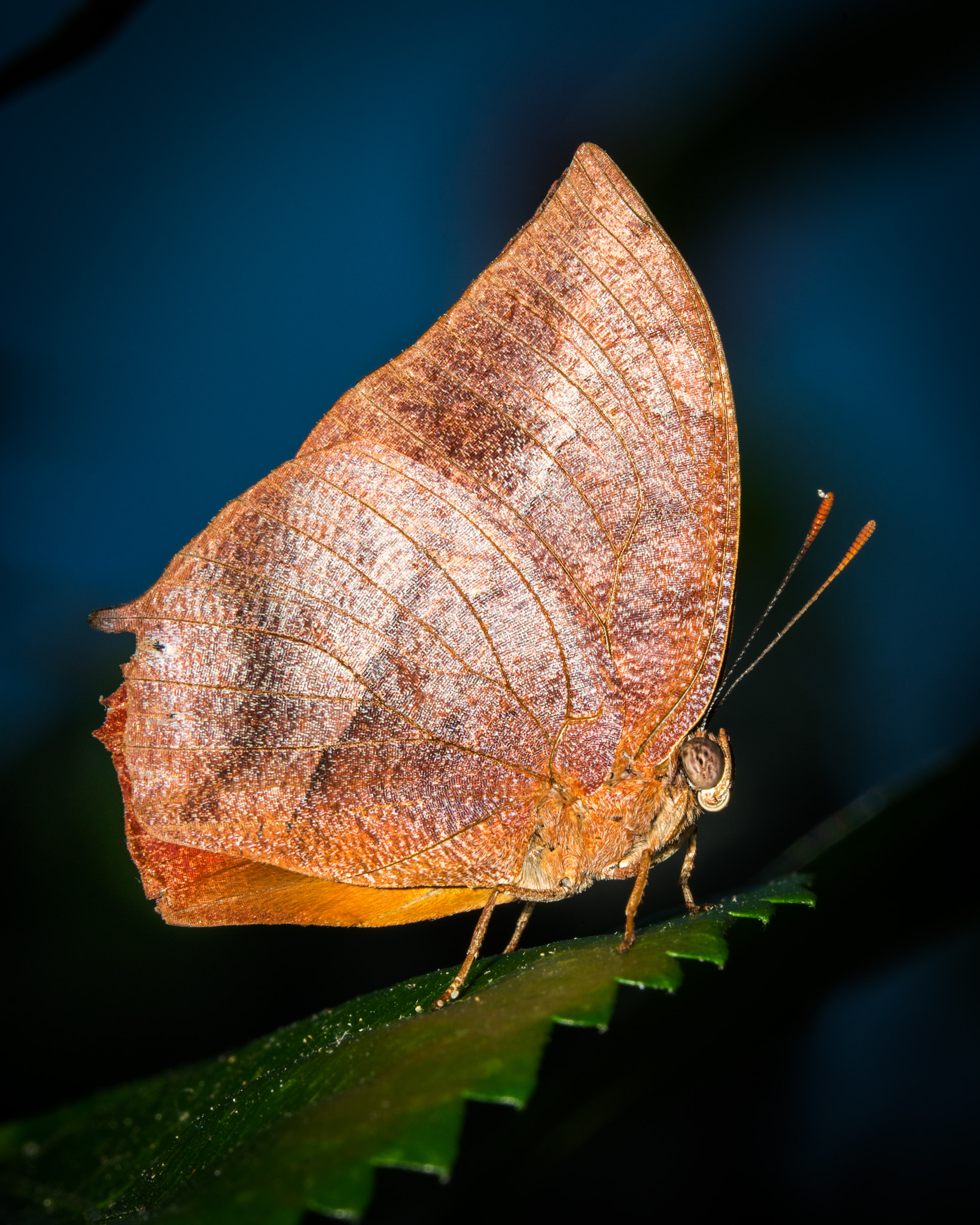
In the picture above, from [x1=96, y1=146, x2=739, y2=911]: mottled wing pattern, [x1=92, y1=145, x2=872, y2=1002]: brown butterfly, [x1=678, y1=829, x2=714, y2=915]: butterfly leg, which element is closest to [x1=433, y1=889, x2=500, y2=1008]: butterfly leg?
[x1=92, y1=145, x2=872, y2=1002]: brown butterfly

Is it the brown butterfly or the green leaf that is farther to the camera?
the brown butterfly

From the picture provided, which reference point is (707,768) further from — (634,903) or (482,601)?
(482,601)

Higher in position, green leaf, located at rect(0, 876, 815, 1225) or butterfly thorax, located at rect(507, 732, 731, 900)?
butterfly thorax, located at rect(507, 732, 731, 900)

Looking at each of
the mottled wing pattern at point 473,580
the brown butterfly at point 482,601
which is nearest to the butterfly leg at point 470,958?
the brown butterfly at point 482,601

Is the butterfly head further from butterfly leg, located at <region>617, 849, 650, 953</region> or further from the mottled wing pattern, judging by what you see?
butterfly leg, located at <region>617, 849, 650, 953</region>

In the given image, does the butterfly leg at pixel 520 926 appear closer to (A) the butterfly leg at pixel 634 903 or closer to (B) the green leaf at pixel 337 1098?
(B) the green leaf at pixel 337 1098

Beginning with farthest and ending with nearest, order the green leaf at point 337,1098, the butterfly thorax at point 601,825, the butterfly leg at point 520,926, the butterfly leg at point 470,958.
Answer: the butterfly leg at point 520,926 → the butterfly thorax at point 601,825 → the butterfly leg at point 470,958 → the green leaf at point 337,1098
